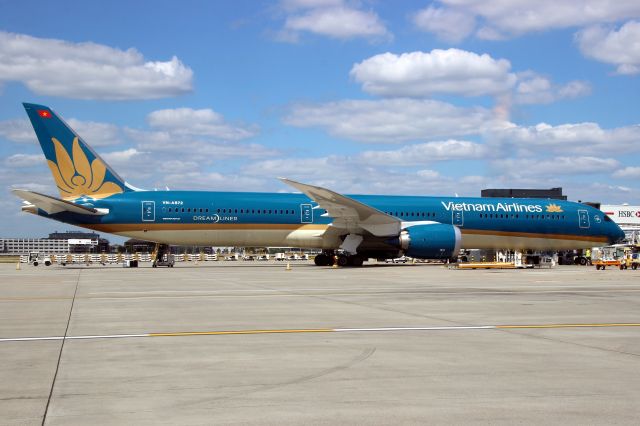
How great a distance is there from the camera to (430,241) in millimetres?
37375

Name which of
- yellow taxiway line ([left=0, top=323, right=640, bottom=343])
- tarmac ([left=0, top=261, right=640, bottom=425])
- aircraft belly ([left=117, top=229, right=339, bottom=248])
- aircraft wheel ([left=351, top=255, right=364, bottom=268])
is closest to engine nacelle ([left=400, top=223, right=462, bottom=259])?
aircraft wheel ([left=351, top=255, right=364, bottom=268])

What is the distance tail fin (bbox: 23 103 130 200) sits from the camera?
36.4m

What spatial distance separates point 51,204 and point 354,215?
1534cm

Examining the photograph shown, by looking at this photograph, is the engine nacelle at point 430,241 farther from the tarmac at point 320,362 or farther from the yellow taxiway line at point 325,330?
the yellow taxiway line at point 325,330

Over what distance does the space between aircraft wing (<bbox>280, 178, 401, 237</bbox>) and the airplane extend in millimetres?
59

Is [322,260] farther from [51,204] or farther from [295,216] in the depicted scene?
[51,204]

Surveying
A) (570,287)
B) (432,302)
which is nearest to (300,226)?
(570,287)

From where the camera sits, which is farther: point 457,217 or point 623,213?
point 623,213

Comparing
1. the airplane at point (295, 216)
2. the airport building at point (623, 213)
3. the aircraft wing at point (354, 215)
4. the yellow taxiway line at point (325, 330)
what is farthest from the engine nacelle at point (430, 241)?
the airport building at point (623, 213)

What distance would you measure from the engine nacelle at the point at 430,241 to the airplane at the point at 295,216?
0.05 meters

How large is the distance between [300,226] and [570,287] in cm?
1937

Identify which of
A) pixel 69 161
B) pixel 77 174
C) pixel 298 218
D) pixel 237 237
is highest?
pixel 69 161

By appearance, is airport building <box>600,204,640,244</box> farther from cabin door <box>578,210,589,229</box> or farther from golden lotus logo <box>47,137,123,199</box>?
golden lotus logo <box>47,137,123,199</box>

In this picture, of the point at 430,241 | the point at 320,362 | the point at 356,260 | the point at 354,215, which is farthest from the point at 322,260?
the point at 320,362
